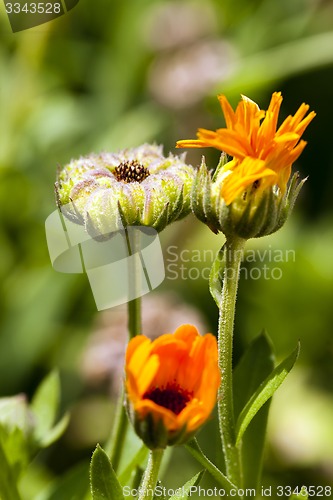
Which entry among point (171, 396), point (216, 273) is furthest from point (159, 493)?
point (216, 273)

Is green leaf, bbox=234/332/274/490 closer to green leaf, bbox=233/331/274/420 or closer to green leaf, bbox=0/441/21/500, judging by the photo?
green leaf, bbox=233/331/274/420

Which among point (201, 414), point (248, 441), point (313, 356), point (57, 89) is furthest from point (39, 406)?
point (57, 89)

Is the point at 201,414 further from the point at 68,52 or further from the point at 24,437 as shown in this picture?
the point at 68,52

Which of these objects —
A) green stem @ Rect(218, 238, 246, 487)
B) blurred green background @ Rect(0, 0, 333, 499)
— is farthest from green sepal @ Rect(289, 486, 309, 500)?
blurred green background @ Rect(0, 0, 333, 499)

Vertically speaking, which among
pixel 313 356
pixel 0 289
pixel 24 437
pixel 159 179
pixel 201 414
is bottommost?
pixel 313 356

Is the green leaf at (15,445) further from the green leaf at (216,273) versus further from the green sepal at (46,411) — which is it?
the green leaf at (216,273)

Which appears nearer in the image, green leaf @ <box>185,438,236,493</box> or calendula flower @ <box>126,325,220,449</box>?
calendula flower @ <box>126,325,220,449</box>
